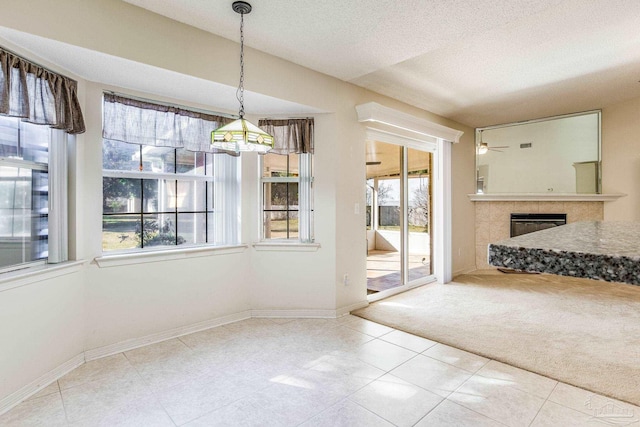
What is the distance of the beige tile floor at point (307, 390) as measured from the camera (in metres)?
1.90

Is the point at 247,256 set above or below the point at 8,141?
below

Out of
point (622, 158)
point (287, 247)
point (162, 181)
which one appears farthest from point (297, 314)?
point (622, 158)

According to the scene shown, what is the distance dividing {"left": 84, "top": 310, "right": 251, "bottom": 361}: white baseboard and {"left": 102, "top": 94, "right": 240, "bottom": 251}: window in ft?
2.58

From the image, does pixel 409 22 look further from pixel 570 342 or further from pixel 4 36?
pixel 570 342

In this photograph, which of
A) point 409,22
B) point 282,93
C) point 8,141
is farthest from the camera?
point 282,93

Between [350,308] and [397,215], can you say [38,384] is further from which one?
[397,215]

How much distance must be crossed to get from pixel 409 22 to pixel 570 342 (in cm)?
300

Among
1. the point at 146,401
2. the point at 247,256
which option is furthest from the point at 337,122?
the point at 146,401

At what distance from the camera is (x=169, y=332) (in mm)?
3014

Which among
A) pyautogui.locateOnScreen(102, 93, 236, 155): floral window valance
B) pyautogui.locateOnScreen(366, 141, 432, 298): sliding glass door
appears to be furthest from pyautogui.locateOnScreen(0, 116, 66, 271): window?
pyautogui.locateOnScreen(366, 141, 432, 298): sliding glass door

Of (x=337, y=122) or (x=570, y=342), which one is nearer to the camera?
(x=570, y=342)

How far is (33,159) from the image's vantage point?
2.37 m

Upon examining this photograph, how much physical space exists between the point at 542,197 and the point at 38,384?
21.3 ft

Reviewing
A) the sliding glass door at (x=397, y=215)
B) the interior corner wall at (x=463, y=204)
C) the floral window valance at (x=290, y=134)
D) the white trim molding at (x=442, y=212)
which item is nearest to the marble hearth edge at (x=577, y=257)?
the floral window valance at (x=290, y=134)
